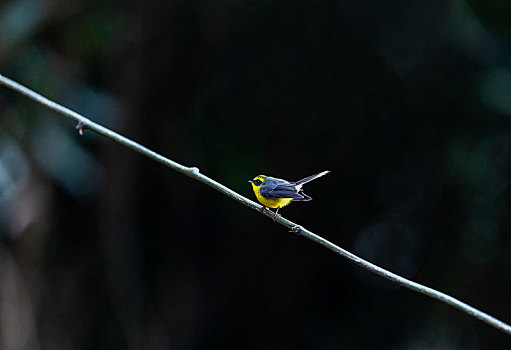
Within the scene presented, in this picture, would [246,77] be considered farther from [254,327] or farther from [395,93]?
[254,327]

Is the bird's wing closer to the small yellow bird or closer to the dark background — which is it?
the small yellow bird

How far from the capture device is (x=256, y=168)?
2.65 m

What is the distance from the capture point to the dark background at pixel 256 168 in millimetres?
2434

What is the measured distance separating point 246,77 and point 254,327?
4.34 ft

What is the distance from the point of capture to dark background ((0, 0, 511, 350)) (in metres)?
2.43

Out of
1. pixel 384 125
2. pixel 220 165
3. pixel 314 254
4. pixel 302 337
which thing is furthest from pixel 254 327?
pixel 384 125

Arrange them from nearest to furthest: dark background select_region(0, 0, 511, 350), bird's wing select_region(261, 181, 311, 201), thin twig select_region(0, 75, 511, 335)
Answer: thin twig select_region(0, 75, 511, 335)
bird's wing select_region(261, 181, 311, 201)
dark background select_region(0, 0, 511, 350)

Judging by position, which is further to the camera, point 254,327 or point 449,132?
point 254,327

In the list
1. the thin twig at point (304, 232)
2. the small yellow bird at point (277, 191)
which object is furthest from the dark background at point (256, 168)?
the thin twig at point (304, 232)

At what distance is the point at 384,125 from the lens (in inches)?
100

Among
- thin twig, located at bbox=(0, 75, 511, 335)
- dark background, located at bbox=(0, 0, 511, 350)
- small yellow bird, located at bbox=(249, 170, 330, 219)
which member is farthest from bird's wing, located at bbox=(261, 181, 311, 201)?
dark background, located at bbox=(0, 0, 511, 350)

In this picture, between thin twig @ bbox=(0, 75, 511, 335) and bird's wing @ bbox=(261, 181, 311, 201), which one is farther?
bird's wing @ bbox=(261, 181, 311, 201)

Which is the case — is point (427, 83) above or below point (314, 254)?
above

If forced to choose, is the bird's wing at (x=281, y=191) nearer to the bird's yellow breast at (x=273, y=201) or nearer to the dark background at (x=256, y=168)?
the bird's yellow breast at (x=273, y=201)
